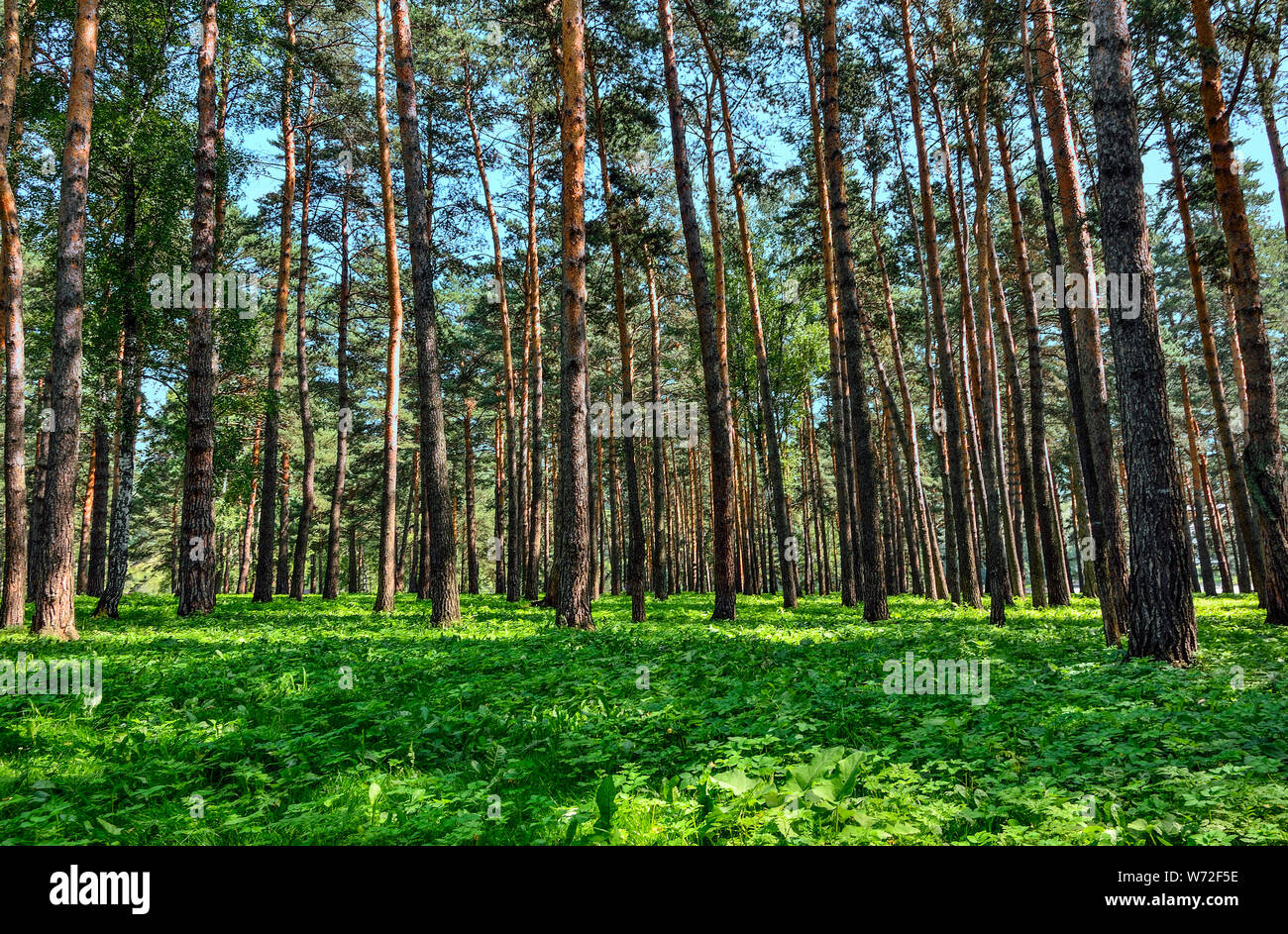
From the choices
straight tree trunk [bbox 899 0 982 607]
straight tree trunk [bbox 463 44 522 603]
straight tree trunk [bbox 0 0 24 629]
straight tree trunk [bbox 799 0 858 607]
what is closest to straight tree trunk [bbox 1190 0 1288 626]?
straight tree trunk [bbox 899 0 982 607]

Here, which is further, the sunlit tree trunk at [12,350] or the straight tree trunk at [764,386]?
the straight tree trunk at [764,386]

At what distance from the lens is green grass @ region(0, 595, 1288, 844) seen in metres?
3.07

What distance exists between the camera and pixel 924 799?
3.36 metres

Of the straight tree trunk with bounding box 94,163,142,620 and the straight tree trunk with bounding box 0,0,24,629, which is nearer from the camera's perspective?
the straight tree trunk with bounding box 0,0,24,629

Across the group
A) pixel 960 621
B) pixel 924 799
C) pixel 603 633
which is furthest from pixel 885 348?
pixel 924 799

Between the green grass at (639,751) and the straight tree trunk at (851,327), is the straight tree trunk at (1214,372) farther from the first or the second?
the green grass at (639,751)

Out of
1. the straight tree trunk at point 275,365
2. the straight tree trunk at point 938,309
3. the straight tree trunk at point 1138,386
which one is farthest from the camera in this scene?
the straight tree trunk at point 275,365

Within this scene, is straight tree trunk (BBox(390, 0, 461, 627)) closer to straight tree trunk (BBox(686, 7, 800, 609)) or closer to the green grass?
the green grass

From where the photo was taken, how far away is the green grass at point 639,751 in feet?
10.1

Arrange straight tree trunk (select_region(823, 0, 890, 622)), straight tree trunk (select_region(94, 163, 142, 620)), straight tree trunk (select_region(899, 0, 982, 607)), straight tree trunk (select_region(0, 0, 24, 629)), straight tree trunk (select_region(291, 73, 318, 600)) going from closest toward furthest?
1. straight tree trunk (select_region(0, 0, 24, 629))
2. straight tree trunk (select_region(823, 0, 890, 622))
3. straight tree trunk (select_region(94, 163, 142, 620))
4. straight tree trunk (select_region(899, 0, 982, 607))
5. straight tree trunk (select_region(291, 73, 318, 600))

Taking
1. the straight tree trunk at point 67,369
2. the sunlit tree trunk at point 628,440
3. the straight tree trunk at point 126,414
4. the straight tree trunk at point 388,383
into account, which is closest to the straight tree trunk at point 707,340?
the sunlit tree trunk at point 628,440

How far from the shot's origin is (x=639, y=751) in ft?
14.0

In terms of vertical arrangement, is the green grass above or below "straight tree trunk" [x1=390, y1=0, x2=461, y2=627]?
below

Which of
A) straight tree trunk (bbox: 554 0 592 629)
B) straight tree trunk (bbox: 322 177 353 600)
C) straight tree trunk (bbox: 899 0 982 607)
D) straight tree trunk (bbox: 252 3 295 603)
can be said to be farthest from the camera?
straight tree trunk (bbox: 322 177 353 600)
